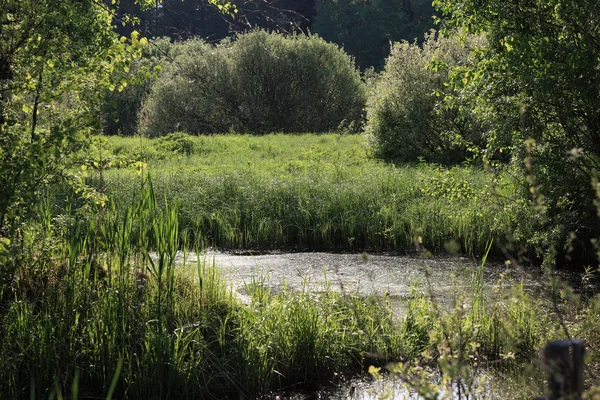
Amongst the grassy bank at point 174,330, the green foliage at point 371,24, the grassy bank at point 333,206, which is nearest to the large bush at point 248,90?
the grassy bank at point 333,206

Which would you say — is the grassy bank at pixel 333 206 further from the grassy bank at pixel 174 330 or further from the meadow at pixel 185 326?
the grassy bank at pixel 174 330

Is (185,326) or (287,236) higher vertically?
(287,236)

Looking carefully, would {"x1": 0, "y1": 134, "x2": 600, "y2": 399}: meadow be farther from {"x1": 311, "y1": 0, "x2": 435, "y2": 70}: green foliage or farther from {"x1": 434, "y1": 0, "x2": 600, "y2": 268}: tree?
{"x1": 311, "y1": 0, "x2": 435, "y2": 70}: green foliage

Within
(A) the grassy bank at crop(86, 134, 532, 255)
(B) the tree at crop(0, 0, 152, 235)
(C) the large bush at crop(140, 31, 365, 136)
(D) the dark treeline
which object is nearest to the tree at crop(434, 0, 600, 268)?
(A) the grassy bank at crop(86, 134, 532, 255)

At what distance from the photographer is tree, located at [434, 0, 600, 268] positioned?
7398 millimetres

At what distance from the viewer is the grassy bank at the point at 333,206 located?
383 inches

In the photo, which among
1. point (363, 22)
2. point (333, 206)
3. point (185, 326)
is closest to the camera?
point (185, 326)

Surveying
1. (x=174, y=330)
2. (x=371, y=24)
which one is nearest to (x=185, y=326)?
(x=174, y=330)

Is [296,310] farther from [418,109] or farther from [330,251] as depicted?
[418,109]

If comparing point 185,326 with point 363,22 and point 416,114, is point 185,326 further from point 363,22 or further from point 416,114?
point 363,22

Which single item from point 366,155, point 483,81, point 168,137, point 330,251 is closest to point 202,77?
point 168,137

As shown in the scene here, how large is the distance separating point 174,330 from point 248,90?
2222cm

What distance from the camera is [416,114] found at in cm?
1681

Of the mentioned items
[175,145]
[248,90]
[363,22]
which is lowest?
[175,145]
